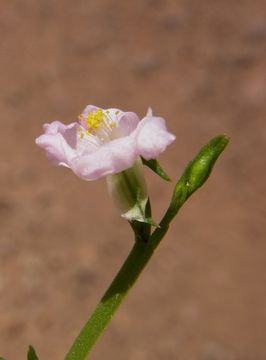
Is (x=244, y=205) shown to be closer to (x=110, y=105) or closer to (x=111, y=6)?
(x=110, y=105)

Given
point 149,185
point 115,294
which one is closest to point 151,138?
point 115,294

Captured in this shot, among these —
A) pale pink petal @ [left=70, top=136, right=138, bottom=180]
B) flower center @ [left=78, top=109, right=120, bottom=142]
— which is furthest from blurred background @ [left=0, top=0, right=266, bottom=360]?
pale pink petal @ [left=70, top=136, right=138, bottom=180]

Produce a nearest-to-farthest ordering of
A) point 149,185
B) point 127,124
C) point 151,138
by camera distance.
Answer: point 151,138 < point 127,124 < point 149,185

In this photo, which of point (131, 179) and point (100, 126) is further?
point (100, 126)

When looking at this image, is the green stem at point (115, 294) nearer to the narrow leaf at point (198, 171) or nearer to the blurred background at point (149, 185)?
the narrow leaf at point (198, 171)

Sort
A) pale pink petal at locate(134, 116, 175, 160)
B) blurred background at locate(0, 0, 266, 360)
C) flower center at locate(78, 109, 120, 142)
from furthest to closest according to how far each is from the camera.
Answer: blurred background at locate(0, 0, 266, 360) < flower center at locate(78, 109, 120, 142) < pale pink petal at locate(134, 116, 175, 160)

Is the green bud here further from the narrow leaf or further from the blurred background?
the blurred background

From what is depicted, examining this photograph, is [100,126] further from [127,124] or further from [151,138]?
[151,138]
